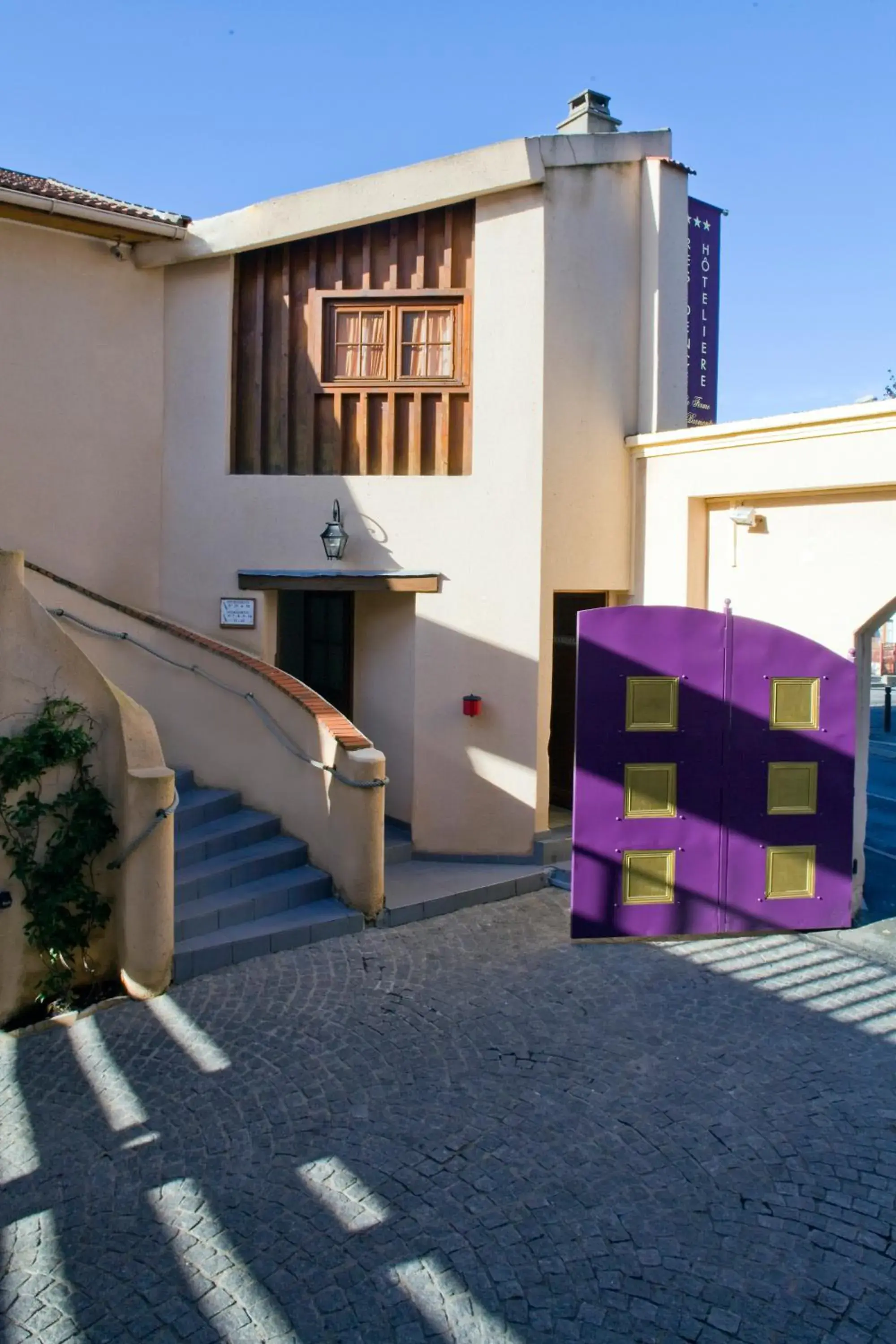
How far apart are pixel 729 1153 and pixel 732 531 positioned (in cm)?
555

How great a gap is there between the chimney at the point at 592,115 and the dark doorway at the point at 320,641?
Result: 571 cm

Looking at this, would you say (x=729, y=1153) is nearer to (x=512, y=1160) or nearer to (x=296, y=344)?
(x=512, y=1160)

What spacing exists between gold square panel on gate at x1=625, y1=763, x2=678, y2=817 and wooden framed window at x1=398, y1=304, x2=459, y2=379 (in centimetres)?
442

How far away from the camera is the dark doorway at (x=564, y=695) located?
35.6ft

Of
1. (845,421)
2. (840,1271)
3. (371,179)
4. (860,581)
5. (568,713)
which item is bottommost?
(840,1271)

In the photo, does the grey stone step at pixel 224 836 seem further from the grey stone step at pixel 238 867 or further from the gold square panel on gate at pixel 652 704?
the gold square panel on gate at pixel 652 704

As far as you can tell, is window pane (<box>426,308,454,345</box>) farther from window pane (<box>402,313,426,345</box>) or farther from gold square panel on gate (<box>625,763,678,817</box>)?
gold square panel on gate (<box>625,763,678,817</box>)

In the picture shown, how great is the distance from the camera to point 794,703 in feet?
25.0

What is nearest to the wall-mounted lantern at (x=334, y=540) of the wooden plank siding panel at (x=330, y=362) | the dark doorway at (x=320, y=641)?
the wooden plank siding panel at (x=330, y=362)

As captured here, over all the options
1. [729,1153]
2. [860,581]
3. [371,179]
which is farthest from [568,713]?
[729,1153]

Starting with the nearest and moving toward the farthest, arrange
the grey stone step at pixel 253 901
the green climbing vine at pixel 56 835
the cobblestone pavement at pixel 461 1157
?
the cobblestone pavement at pixel 461 1157, the green climbing vine at pixel 56 835, the grey stone step at pixel 253 901

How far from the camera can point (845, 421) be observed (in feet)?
24.5

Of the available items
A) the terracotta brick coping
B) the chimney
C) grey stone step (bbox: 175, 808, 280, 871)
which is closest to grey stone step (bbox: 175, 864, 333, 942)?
grey stone step (bbox: 175, 808, 280, 871)

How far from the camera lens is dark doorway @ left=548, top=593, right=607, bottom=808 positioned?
427 inches
